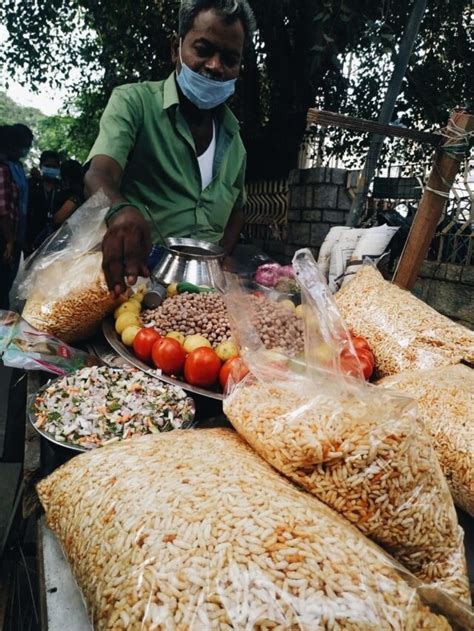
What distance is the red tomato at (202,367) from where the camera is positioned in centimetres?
165

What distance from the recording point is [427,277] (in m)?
4.83

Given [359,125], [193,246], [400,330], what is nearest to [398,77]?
[359,125]

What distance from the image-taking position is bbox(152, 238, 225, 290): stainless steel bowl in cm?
225

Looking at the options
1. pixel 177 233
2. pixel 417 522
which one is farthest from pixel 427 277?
pixel 417 522

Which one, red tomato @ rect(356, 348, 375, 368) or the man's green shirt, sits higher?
the man's green shirt

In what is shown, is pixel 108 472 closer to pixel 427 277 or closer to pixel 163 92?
pixel 163 92

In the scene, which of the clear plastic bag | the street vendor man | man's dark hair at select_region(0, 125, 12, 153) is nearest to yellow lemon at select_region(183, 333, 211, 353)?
the clear plastic bag

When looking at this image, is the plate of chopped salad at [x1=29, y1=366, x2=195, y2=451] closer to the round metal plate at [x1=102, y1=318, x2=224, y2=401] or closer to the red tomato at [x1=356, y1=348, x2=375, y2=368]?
the round metal plate at [x1=102, y1=318, x2=224, y2=401]

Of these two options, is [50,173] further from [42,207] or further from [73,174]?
[73,174]

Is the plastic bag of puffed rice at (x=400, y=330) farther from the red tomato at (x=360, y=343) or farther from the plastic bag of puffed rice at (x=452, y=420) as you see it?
the plastic bag of puffed rice at (x=452, y=420)

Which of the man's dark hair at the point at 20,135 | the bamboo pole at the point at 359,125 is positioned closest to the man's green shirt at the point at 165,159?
the bamboo pole at the point at 359,125

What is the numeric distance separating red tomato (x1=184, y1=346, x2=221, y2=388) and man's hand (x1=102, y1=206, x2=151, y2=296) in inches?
13.1

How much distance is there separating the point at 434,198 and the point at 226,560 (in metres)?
1.71

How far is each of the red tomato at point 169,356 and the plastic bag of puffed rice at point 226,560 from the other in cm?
74
